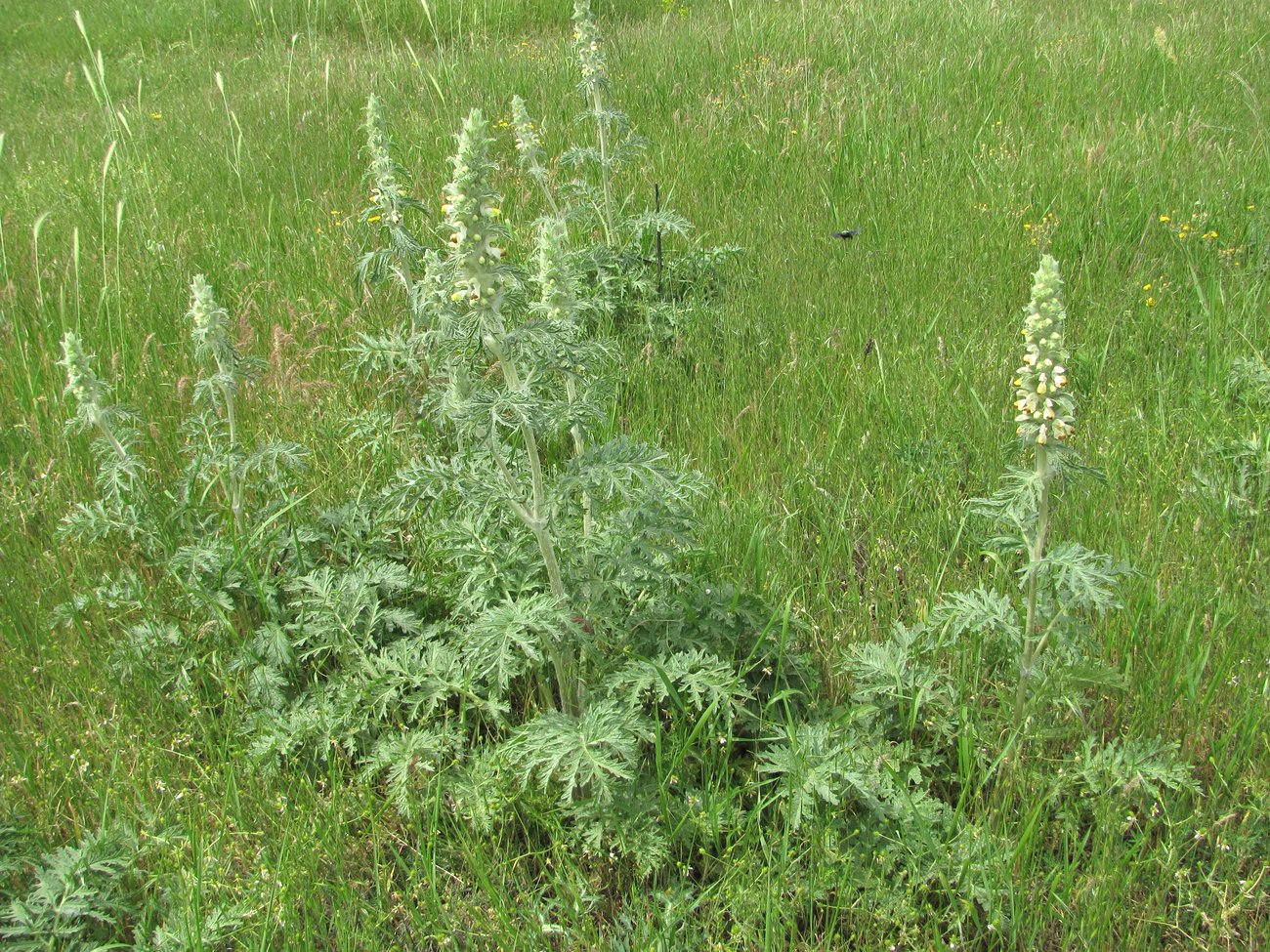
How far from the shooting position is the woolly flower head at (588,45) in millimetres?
3734

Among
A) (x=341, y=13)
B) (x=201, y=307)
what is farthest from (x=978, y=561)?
(x=341, y=13)

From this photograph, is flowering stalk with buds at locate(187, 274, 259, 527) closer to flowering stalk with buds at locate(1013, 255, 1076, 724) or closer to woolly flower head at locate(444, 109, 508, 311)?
woolly flower head at locate(444, 109, 508, 311)

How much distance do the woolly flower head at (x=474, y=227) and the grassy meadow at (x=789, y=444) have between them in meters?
0.70

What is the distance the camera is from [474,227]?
1.77 meters

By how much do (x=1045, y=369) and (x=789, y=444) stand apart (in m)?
1.25

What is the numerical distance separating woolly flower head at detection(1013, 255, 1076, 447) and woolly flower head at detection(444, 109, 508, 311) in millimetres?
1036

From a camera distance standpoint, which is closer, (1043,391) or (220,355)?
(1043,391)

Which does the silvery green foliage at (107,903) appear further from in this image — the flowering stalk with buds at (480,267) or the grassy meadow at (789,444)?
the flowering stalk with buds at (480,267)

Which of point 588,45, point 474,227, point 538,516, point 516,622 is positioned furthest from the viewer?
point 588,45

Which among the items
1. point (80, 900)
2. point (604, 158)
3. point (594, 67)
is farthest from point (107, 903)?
point (594, 67)

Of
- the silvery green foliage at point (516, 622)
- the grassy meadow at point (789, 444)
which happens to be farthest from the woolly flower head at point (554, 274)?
the grassy meadow at point (789, 444)

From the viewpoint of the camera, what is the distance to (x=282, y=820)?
6.86 ft

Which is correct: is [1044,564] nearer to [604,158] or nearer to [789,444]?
[789,444]

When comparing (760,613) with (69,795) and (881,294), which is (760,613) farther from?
(881,294)
